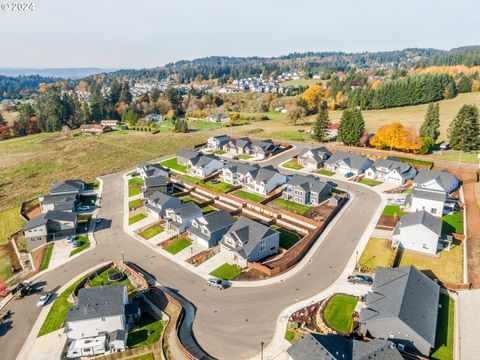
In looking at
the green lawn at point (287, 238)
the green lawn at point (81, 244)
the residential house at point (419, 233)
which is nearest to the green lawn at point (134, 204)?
the green lawn at point (81, 244)

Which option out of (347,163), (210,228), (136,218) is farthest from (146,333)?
(347,163)

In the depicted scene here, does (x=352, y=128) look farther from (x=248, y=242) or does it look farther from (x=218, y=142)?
(x=248, y=242)

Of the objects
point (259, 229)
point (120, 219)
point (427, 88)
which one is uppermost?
point (427, 88)

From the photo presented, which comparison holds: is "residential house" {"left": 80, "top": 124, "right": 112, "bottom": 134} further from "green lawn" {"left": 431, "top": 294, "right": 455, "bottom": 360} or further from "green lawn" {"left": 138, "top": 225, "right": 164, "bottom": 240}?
"green lawn" {"left": 431, "top": 294, "right": 455, "bottom": 360}

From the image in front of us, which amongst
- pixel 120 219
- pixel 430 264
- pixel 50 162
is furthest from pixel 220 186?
pixel 50 162

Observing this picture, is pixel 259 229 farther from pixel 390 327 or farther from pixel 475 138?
pixel 475 138
